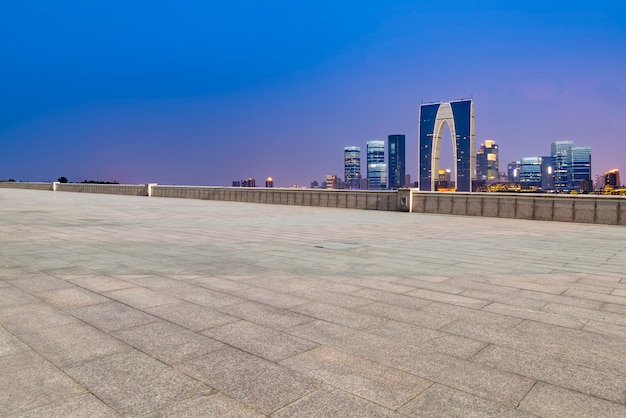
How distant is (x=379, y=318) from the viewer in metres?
4.63

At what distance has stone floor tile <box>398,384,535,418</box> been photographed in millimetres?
2701

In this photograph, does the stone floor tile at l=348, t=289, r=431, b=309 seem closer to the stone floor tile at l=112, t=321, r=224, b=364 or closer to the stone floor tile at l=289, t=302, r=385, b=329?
the stone floor tile at l=289, t=302, r=385, b=329

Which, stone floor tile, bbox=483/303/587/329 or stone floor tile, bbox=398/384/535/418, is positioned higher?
stone floor tile, bbox=398/384/535/418

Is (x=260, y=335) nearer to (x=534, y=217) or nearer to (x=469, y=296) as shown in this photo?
(x=469, y=296)

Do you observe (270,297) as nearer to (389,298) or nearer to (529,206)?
(389,298)

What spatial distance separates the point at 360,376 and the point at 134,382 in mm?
1688

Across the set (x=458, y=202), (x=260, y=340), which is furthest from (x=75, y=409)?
(x=458, y=202)

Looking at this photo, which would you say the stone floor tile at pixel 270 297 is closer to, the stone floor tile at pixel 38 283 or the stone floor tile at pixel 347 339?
the stone floor tile at pixel 347 339

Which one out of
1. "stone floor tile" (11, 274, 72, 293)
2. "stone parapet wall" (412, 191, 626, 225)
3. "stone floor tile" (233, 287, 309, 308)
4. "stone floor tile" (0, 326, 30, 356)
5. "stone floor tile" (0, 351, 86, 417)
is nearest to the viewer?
"stone floor tile" (0, 351, 86, 417)

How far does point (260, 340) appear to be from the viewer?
3.98m

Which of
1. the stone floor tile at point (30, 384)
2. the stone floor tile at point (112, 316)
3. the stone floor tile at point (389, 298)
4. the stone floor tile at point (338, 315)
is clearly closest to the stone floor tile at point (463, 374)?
the stone floor tile at point (338, 315)

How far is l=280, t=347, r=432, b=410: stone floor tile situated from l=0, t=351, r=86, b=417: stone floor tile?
5.32 feet

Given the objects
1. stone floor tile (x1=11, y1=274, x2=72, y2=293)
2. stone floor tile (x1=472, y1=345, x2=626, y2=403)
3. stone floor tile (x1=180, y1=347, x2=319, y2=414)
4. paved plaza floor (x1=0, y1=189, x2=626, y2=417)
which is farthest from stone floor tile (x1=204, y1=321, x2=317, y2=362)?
stone floor tile (x1=11, y1=274, x2=72, y2=293)

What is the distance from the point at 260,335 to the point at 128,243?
7220mm
